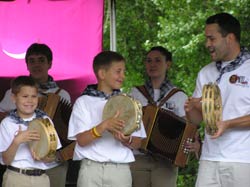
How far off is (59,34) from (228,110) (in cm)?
315

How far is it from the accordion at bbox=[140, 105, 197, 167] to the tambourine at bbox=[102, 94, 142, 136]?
47.1 inches

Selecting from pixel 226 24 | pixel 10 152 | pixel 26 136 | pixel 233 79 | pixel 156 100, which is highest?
pixel 226 24

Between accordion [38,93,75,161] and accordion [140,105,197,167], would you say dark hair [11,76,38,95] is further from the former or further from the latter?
accordion [140,105,197,167]

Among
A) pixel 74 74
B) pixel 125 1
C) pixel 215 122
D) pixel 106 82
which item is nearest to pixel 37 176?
pixel 106 82

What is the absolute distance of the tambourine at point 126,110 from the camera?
500 centimetres

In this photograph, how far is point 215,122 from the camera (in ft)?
15.5

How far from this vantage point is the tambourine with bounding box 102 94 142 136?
500 centimetres

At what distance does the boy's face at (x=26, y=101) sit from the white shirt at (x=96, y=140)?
1.00 ft

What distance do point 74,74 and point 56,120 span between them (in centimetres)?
148

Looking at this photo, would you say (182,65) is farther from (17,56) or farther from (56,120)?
(56,120)

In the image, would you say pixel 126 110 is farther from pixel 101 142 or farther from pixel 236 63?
pixel 236 63

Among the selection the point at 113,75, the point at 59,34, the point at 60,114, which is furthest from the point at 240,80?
the point at 59,34

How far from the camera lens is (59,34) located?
766cm

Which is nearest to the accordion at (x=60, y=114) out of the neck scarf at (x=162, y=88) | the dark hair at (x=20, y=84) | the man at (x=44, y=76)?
the man at (x=44, y=76)
